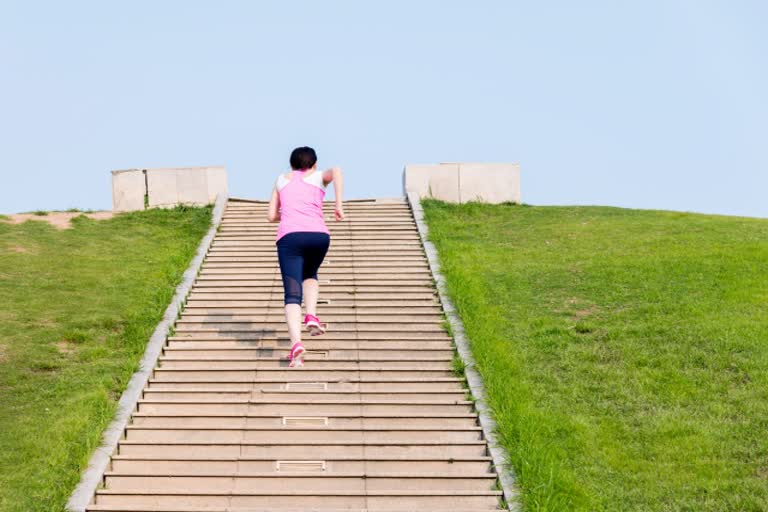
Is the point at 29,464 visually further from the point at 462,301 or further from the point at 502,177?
the point at 502,177

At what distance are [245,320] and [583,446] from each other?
16.7 feet

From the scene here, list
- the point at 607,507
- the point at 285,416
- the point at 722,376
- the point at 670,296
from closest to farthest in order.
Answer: the point at 607,507 → the point at 285,416 → the point at 722,376 → the point at 670,296

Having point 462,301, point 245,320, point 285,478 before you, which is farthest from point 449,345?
point 285,478

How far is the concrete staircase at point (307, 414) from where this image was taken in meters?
9.15

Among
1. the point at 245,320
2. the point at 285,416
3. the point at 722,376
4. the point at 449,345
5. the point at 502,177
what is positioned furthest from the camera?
the point at 502,177

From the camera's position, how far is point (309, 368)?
38.4ft

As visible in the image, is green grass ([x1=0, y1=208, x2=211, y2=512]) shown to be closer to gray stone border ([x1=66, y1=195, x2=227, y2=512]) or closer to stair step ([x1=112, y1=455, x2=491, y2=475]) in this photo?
gray stone border ([x1=66, y1=195, x2=227, y2=512])

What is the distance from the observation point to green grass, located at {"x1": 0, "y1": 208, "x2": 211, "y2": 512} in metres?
9.60

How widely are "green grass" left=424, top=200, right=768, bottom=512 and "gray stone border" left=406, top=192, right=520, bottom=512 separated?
0.36ft

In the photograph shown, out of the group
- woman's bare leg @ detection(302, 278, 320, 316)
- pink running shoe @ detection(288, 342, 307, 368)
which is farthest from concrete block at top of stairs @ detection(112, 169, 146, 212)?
pink running shoe @ detection(288, 342, 307, 368)

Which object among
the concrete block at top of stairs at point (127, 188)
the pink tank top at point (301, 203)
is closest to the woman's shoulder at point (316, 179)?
the pink tank top at point (301, 203)

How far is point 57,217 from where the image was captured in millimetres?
20000

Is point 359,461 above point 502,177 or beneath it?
beneath

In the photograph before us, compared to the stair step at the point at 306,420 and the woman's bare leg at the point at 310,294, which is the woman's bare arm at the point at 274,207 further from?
the stair step at the point at 306,420
